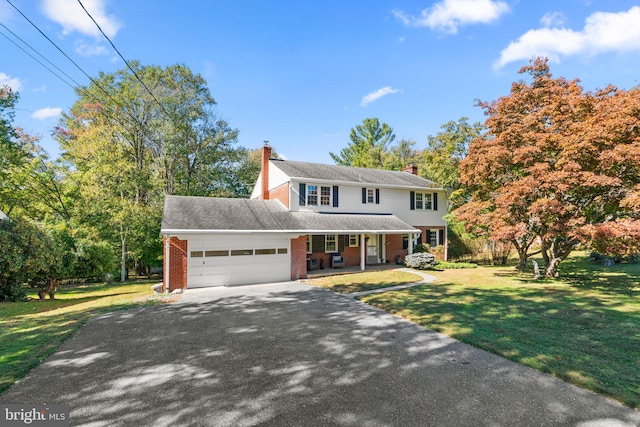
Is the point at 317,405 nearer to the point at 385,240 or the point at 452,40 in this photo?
the point at 452,40

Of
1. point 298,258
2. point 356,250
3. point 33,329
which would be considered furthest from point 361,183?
point 33,329

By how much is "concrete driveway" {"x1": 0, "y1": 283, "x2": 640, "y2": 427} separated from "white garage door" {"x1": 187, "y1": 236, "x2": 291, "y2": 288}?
219 inches

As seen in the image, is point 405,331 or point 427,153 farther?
point 427,153

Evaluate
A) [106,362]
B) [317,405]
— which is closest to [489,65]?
[317,405]

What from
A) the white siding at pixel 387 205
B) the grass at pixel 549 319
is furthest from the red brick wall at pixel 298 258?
the grass at pixel 549 319

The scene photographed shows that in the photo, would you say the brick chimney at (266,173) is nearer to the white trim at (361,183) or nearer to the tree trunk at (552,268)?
the white trim at (361,183)

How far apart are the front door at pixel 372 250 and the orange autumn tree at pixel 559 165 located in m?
6.02

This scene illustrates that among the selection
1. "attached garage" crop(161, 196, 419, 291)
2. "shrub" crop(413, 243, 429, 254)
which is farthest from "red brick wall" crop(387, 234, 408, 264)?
"attached garage" crop(161, 196, 419, 291)

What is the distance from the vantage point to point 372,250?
20516 mm

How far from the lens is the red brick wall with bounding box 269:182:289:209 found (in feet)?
61.2

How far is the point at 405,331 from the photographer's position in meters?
7.18

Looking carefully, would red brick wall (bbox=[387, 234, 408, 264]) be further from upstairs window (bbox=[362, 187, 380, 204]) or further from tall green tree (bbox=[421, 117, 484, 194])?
tall green tree (bbox=[421, 117, 484, 194])

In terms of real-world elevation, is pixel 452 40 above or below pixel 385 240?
above

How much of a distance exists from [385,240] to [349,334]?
1445 cm
